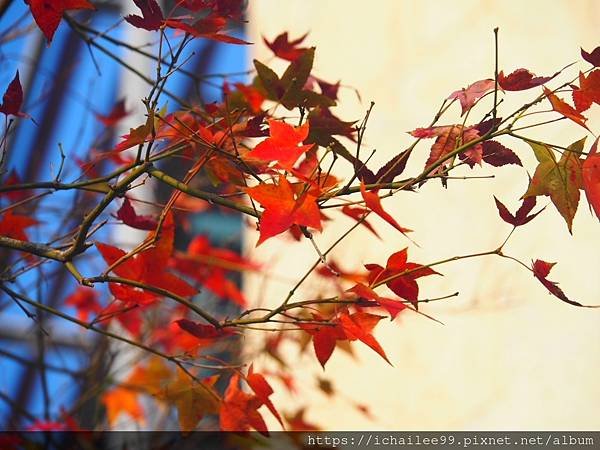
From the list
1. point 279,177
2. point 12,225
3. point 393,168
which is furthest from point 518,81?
point 12,225

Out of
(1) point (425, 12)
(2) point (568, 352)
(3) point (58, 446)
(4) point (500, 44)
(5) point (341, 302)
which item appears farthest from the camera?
(1) point (425, 12)

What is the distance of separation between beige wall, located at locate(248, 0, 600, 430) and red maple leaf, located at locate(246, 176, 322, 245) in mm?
1148

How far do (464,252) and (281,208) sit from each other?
4.29 ft

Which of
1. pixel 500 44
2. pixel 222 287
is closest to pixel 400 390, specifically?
pixel 222 287

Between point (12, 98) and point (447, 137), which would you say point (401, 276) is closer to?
point (447, 137)

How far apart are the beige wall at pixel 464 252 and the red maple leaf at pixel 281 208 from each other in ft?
3.77

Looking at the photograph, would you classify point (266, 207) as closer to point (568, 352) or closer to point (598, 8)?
point (568, 352)

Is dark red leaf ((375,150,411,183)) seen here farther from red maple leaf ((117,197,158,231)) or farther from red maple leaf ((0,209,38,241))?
red maple leaf ((0,209,38,241))

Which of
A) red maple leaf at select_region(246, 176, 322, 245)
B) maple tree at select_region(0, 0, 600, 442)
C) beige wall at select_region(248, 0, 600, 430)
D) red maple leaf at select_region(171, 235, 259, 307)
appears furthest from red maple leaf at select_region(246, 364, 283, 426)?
beige wall at select_region(248, 0, 600, 430)

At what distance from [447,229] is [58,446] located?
105cm

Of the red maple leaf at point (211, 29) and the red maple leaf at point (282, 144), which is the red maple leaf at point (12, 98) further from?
the red maple leaf at point (282, 144)

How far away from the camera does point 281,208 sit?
71 cm

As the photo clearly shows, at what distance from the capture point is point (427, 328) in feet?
6.44

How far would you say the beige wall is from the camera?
1.76 metres
